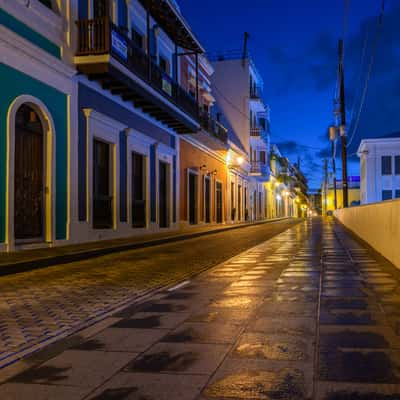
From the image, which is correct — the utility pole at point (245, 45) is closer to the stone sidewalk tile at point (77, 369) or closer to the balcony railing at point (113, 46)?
the balcony railing at point (113, 46)

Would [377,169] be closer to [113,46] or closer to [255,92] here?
[255,92]

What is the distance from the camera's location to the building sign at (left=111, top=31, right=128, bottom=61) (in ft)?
49.0

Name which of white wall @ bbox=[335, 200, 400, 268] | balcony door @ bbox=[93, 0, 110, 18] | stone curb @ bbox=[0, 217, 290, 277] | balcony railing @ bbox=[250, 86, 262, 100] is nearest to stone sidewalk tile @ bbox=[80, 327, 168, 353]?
stone curb @ bbox=[0, 217, 290, 277]

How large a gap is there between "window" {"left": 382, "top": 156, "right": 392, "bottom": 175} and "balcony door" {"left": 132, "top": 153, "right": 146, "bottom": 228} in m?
40.1

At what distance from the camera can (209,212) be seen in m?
31.7

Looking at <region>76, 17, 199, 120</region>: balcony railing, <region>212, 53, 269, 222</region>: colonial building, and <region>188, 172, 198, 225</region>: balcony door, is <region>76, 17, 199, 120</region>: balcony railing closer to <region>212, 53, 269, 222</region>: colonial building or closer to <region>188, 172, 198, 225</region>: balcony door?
<region>188, 172, 198, 225</region>: balcony door

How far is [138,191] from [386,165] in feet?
134

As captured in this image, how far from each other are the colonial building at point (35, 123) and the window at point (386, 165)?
45.8m

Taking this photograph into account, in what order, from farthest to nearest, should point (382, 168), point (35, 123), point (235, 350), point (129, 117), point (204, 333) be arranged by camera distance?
point (382, 168) < point (129, 117) < point (35, 123) < point (204, 333) < point (235, 350)

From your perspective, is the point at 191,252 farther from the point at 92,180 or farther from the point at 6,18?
the point at 6,18

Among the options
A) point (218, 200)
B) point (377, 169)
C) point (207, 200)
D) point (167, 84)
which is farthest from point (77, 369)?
point (377, 169)

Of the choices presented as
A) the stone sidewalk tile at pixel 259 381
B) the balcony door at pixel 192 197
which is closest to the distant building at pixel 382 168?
the balcony door at pixel 192 197

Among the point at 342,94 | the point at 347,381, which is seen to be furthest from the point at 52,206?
the point at 342,94

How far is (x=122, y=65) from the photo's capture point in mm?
15539
